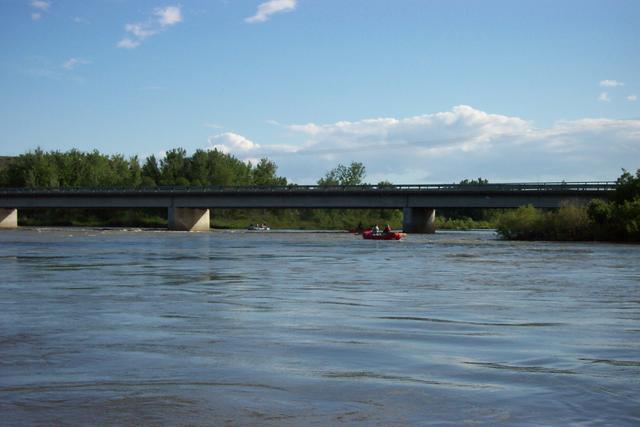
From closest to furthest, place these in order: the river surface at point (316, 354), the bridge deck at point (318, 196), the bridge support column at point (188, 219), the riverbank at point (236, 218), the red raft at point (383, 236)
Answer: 1. the river surface at point (316, 354)
2. the red raft at point (383, 236)
3. the bridge deck at point (318, 196)
4. the bridge support column at point (188, 219)
5. the riverbank at point (236, 218)

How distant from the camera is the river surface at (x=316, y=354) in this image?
10172 millimetres

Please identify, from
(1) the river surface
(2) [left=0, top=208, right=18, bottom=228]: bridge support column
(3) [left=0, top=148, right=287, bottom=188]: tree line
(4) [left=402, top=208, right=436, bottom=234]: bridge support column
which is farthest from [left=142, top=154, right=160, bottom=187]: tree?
(1) the river surface

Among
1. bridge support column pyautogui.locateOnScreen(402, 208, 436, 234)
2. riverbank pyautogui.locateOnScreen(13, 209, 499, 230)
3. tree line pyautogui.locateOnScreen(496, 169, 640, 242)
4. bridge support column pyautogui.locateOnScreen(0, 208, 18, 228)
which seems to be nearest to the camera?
tree line pyautogui.locateOnScreen(496, 169, 640, 242)

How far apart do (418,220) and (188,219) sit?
37.2 meters

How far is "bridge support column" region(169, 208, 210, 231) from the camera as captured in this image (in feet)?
Answer: 436

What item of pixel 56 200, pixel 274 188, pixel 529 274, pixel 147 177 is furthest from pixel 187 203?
pixel 529 274

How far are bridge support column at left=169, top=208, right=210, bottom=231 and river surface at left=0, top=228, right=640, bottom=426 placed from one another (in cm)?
10397

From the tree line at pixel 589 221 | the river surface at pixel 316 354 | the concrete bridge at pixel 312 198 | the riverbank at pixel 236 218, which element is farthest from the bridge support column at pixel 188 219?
the river surface at pixel 316 354

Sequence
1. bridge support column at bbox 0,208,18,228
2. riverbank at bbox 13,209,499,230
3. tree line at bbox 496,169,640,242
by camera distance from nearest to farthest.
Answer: tree line at bbox 496,169,640,242 → bridge support column at bbox 0,208,18,228 → riverbank at bbox 13,209,499,230

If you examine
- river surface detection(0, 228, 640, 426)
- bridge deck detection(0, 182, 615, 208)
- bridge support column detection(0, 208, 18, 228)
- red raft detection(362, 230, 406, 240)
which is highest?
bridge deck detection(0, 182, 615, 208)

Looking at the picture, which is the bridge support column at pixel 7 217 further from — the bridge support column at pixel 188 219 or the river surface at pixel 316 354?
the river surface at pixel 316 354

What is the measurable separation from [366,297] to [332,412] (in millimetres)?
15017

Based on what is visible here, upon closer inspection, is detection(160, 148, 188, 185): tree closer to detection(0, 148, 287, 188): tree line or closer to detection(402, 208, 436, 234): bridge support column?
detection(0, 148, 287, 188): tree line

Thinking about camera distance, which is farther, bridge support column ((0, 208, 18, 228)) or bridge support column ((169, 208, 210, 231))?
bridge support column ((0, 208, 18, 228))
